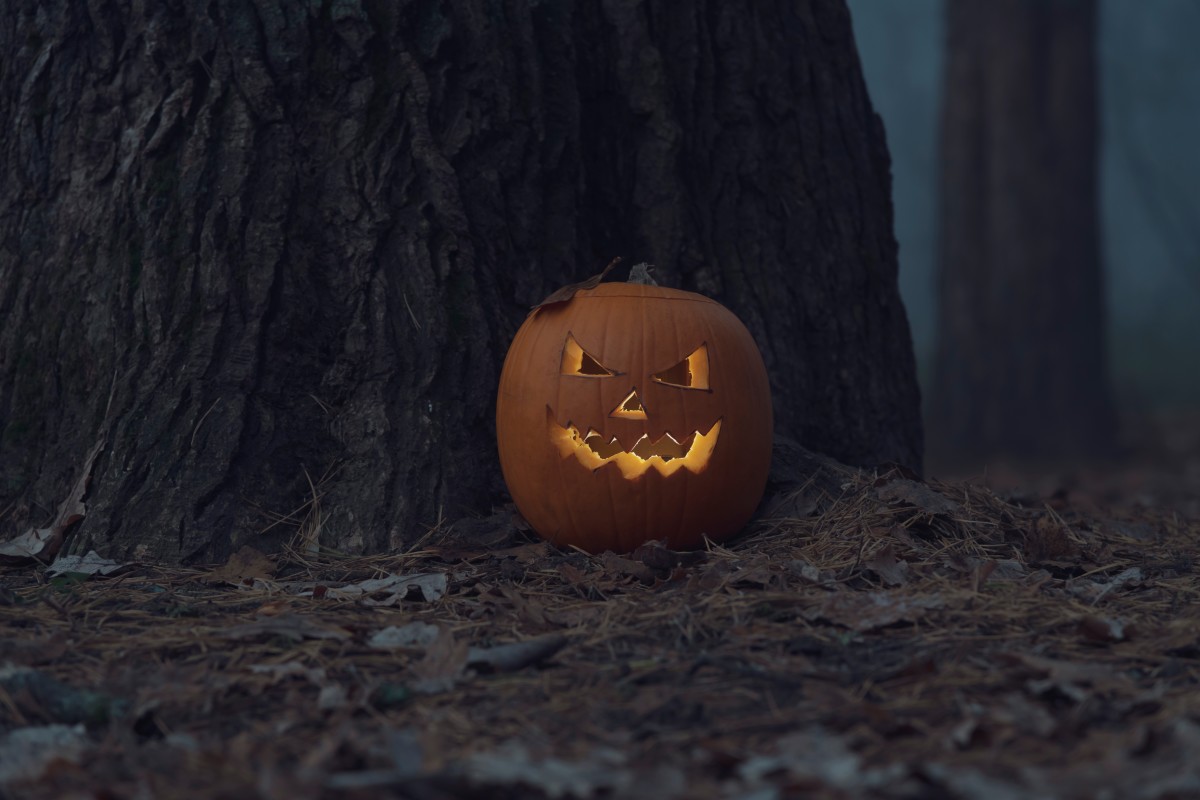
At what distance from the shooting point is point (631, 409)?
3.17m

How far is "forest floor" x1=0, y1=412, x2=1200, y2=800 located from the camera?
1.75 m

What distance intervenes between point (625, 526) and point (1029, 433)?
253 inches

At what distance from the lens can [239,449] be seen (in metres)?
3.27

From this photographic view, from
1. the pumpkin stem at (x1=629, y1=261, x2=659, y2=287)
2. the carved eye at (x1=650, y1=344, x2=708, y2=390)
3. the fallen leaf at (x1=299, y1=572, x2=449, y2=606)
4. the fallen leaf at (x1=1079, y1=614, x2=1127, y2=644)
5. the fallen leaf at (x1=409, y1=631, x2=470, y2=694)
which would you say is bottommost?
the fallen leaf at (x1=1079, y1=614, x2=1127, y2=644)

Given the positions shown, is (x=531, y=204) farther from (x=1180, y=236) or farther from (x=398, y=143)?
(x=1180, y=236)

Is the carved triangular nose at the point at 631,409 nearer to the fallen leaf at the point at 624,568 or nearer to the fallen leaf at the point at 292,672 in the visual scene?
the fallen leaf at the point at 624,568

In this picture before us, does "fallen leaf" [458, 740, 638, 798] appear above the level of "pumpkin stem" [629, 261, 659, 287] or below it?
below

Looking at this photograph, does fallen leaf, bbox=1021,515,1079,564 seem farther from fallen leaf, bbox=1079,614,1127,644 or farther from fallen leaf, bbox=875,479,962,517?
fallen leaf, bbox=1079,614,1127,644

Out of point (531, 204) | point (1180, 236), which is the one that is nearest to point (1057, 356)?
point (531, 204)

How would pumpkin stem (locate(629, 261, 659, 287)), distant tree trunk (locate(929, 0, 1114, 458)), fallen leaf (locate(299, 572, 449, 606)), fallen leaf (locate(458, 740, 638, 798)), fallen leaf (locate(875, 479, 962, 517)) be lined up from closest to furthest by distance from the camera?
fallen leaf (locate(458, 740, 638, 798)) → fallen leaf (locate(299, 572, 449, 606)) → fallen leaf (locate(875, 479, 962, 517)) → pumpkin stem (locate(629, 261, 659, 287)) → distant tree trunk (locate(929, 0, 1114, 458))

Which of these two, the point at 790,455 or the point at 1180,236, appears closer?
the point at 790,455

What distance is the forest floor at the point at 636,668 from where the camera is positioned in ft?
5.74

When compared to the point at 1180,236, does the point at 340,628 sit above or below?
below

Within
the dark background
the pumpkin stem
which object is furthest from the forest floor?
the dark background
